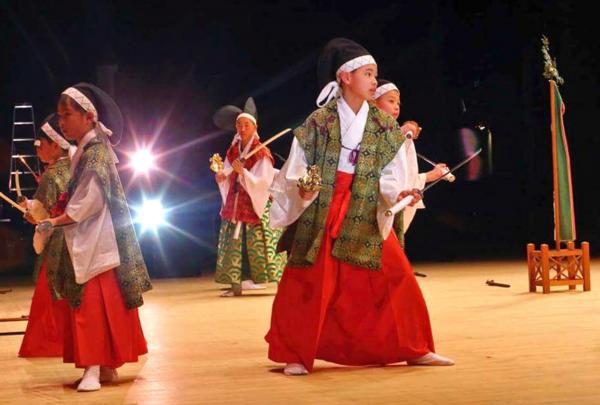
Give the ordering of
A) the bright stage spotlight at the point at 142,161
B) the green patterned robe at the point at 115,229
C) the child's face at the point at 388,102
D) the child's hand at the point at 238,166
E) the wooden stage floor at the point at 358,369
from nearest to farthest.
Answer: the wooden stage floor at the point at 358,369 → the green patterned robe at the point at 115,229 → the child's face at the point at 388,102 → the child's hand at the point at 238,166 → the bright stage spotlight at the point at 142,161

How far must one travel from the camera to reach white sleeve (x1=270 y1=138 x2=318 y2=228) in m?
4.10

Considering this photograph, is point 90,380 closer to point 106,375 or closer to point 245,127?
point 106,375

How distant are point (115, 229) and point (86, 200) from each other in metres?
0.16

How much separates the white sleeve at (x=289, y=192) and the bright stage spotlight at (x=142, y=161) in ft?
19.9

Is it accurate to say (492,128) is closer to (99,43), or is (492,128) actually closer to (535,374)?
(99,43)

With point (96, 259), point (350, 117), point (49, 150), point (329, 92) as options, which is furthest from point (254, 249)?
point (96, 259)

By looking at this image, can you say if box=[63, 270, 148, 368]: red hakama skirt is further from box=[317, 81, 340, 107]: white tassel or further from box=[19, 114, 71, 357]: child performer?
box=[317, 81, 340, 107]: white tassel

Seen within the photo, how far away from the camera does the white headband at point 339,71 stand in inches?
166

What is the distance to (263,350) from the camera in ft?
15.6

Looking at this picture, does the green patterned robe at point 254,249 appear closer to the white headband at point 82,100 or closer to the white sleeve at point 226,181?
the white sleeve at point 226,181

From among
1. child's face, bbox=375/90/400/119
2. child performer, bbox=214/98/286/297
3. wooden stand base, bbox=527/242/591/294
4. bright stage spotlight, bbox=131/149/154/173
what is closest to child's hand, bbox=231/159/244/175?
child performer, bbox=214/98/286/297

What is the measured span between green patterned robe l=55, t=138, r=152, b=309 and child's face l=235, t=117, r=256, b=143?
352 cm

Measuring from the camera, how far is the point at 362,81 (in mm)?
4195

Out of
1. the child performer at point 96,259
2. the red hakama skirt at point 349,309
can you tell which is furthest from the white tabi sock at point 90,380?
the red hakama skirt at point 349,309
